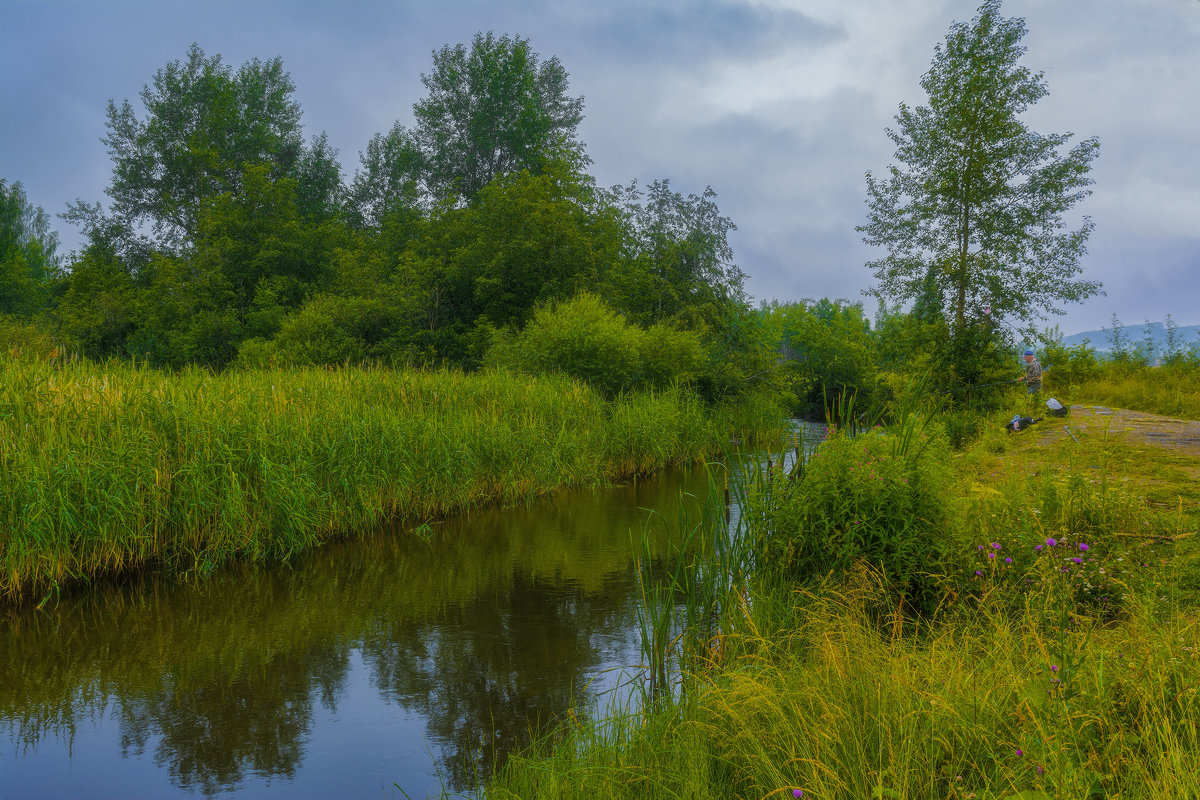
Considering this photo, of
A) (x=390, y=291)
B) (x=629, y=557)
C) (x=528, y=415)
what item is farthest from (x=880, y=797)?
(x=390, y=291)

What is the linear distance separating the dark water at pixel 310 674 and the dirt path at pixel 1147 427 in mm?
6557

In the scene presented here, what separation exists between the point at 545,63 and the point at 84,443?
3659cm

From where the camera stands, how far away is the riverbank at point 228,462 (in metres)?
7.26

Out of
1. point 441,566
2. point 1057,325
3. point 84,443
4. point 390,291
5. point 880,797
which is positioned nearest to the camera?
point 880,797

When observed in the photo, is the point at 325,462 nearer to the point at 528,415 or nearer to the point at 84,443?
the point at 84,443

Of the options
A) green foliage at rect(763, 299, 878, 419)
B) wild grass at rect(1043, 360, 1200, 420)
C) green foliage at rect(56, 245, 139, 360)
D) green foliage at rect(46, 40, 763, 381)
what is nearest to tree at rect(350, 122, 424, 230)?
green foliage at rect(46, 40, 763, 381)

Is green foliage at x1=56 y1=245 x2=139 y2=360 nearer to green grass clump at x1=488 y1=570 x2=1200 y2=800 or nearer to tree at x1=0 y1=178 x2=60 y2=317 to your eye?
tree at x1=0 y1=178 x2=60 y2=317

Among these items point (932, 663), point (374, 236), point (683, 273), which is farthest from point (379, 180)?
point (932, 663)

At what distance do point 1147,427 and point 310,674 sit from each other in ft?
42.6

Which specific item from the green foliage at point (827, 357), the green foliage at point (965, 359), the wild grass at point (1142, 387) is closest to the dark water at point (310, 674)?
the green foliage at point (965, 359)

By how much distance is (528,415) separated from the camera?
13.7 metres

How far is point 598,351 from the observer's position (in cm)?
1855

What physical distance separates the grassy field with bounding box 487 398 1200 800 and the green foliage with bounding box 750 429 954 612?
0.02 meters

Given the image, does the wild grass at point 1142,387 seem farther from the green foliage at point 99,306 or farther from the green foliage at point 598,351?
the green foliage at point 99,306
